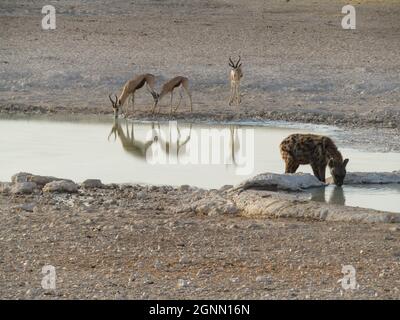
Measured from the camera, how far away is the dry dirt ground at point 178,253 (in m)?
8.39

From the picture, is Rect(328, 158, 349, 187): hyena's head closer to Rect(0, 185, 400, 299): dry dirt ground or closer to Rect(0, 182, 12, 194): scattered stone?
Rect(0, 185, 400, 299): dry dirt ground

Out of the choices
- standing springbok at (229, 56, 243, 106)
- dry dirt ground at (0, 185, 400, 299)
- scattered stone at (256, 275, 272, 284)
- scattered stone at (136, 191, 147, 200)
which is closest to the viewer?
dry dirt ground at (0, 185, 400, 299)

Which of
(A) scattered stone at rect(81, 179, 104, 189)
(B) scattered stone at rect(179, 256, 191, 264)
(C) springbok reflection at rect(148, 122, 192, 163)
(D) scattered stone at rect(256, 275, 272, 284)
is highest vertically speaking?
(C) springbok reflection at rect(148, 122, 192, 163)

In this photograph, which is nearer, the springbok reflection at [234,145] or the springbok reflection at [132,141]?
the springbok reflection at [234,145]

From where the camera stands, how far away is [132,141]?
16.7 metres

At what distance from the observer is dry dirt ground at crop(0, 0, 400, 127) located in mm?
20031

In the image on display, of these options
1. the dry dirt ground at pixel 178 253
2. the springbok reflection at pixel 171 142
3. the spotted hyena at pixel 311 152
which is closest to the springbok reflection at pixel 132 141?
the springbok reflection at pixel 171 142

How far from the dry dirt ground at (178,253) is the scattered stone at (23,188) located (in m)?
0.35

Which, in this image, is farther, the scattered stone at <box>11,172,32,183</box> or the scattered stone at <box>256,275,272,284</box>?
the scattered stone at <box>11,172,32,183</box>

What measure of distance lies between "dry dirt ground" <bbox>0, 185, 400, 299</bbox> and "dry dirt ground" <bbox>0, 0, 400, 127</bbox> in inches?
309

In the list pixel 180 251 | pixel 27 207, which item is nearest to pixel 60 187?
pixel 27 207

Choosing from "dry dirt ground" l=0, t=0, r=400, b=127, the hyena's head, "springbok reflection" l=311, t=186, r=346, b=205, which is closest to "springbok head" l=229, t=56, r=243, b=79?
"dry dirt ground" l=0, t=0, r=400, b=127

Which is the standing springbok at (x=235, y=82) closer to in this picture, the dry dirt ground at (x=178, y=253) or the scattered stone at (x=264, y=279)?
the dry dirt ground at (x=178, y=253)
